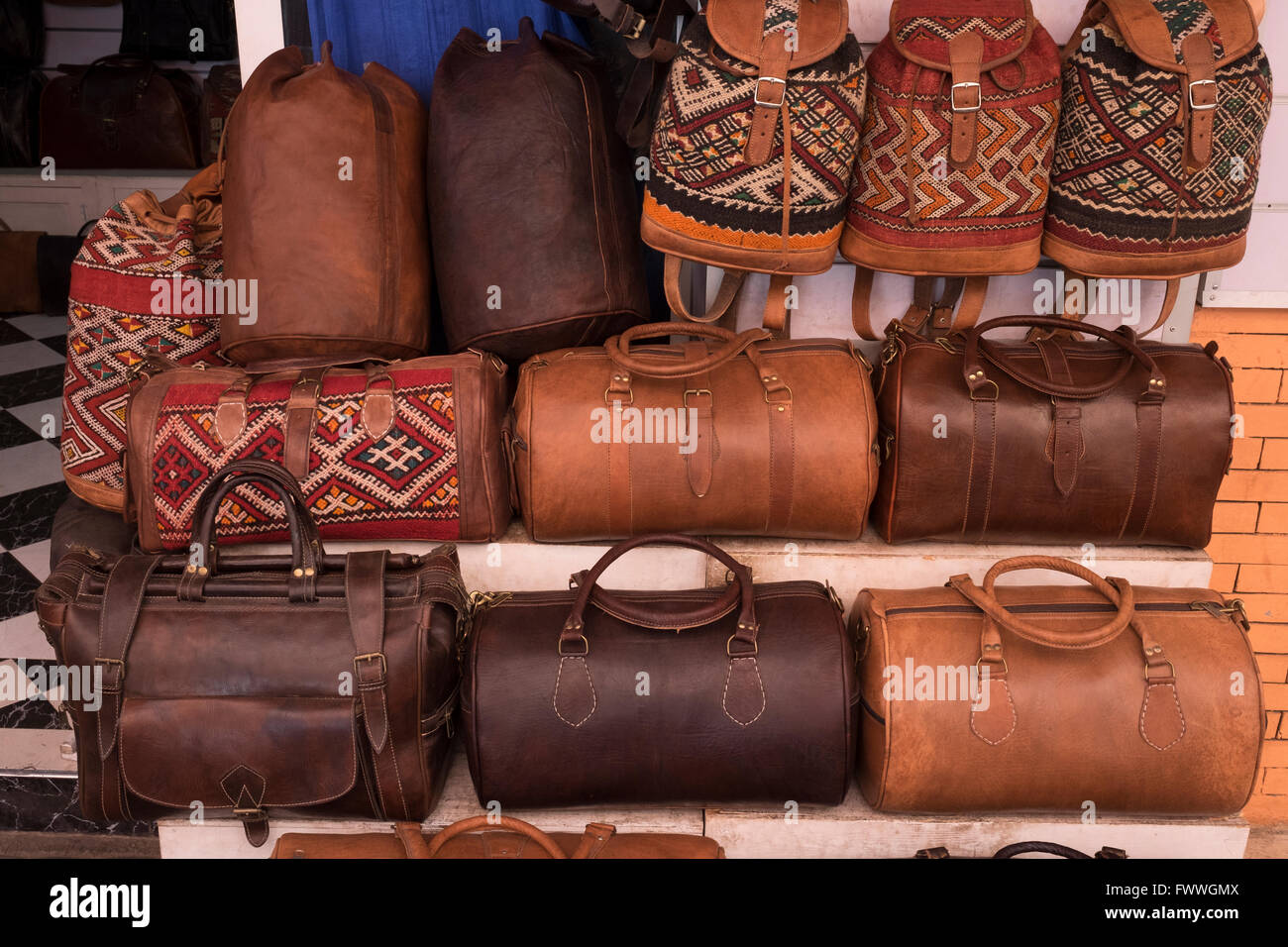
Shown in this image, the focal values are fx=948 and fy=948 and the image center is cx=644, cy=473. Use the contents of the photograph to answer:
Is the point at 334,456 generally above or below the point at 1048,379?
below

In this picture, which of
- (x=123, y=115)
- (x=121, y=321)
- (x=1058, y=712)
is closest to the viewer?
(x=1058, y=712)

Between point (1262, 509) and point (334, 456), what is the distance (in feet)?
8.50

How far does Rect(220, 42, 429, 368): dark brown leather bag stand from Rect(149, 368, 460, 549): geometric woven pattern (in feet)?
0.40

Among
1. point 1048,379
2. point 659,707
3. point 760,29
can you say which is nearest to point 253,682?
point 659,707

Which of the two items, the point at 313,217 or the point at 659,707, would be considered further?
the point at 313,217

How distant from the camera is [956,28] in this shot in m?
1.97

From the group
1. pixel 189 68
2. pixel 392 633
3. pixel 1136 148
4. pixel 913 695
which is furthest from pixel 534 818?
pixel 189 68

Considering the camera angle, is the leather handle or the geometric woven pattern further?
the geometric woven pattern

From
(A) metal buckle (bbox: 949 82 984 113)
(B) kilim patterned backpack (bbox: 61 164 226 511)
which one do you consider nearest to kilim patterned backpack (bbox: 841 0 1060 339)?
(A) metal buckle (bbox: 949 82 984 113)

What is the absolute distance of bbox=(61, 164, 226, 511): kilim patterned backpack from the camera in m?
2.33

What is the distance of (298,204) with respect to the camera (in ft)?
6.94

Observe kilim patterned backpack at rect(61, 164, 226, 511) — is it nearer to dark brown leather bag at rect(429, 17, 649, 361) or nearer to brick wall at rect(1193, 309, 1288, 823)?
dark brown leather bag at rect(429, 17, 649, 361)

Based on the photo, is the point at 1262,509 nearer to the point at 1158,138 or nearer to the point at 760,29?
the point at 1158,138
